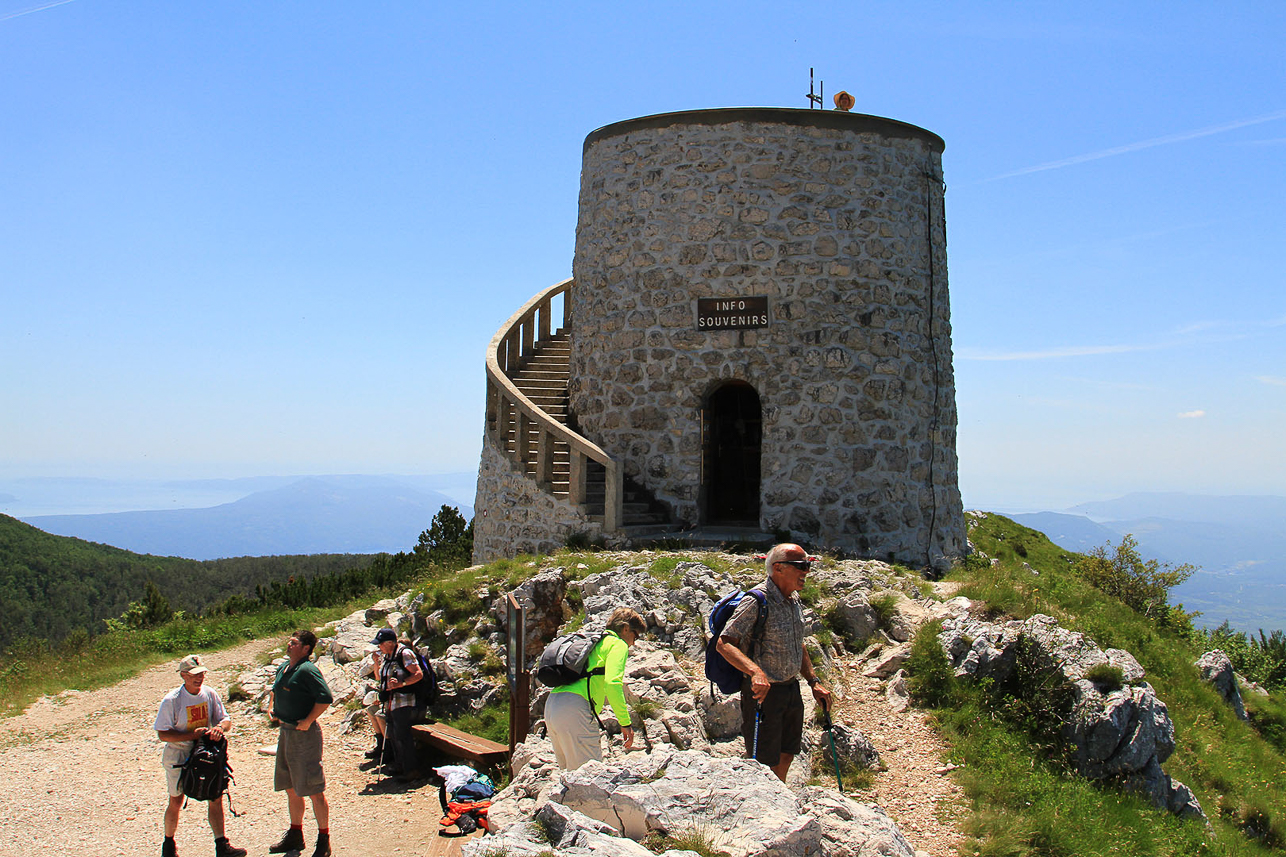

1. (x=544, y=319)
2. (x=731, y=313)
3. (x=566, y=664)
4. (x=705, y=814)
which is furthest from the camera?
(x=544, y=319)

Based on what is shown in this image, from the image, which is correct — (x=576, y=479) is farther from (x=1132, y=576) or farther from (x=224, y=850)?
→ (x=1132, y=576)

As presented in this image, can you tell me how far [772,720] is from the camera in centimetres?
581

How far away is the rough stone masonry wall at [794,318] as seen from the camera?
13.4m

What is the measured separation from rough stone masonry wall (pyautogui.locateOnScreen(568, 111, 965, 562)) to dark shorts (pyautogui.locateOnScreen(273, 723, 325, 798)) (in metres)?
7.34

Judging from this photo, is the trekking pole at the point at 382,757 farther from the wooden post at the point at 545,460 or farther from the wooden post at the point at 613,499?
the wooden post at the point at 545,460

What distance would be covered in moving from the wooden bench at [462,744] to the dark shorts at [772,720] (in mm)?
3042

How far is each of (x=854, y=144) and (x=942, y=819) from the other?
963cm

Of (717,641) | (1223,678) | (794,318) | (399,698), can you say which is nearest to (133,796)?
(399,698)

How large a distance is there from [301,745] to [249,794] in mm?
2205

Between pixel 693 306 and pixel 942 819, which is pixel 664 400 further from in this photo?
pixel 942 819

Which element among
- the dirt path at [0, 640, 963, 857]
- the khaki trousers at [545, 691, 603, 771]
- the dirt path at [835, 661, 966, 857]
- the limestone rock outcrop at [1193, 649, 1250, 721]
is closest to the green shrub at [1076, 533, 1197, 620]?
the limestone rock outcrop at [1193, 649, 1250, 721]

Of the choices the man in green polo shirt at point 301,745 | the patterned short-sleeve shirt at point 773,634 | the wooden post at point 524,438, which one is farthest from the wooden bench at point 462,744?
the wooden post at point 524,438

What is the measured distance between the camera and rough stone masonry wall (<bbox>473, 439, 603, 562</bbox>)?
13336 mm

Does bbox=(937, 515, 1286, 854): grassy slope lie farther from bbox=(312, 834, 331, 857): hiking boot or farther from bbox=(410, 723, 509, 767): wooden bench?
bbox=(312, 834, 331, 857): hiking boot
